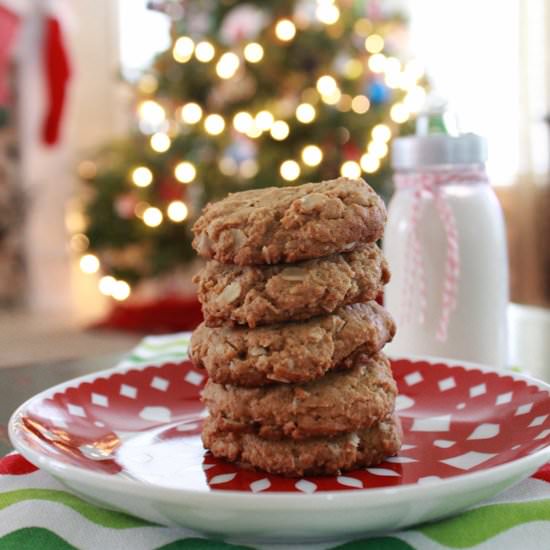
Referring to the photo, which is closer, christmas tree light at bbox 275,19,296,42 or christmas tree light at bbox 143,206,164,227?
christmas tree light at bbox 275,19,296,42

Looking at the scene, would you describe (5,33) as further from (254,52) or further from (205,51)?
(254,52)

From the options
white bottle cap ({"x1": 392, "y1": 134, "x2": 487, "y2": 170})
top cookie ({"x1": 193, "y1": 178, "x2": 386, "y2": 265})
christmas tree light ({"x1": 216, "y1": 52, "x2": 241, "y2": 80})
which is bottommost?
top cookie ({"x1": 193, "y1": 178, "x2": 386, "y2": 265})

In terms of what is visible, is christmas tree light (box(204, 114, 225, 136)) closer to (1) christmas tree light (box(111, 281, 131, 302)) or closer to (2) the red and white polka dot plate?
(1) christmas tree light (box(111, 281, 131, 302))

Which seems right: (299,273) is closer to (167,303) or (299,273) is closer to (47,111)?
(167,303)

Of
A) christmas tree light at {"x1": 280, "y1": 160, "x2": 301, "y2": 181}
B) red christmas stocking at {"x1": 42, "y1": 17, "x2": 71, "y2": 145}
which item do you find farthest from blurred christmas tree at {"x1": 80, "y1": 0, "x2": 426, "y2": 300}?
red christmas stocking at {"x1": 42, "y1": 17, "x2": 71, "y2": 145}

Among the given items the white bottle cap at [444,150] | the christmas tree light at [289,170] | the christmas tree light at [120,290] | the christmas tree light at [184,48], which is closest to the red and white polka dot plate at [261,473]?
the white bottle cap at [444,150]

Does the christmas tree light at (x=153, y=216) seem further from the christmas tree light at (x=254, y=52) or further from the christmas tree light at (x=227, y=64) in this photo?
the christmas tree light at (x=254, y=52)

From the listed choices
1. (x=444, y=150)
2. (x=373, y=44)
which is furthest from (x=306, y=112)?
(x=444, y=150)

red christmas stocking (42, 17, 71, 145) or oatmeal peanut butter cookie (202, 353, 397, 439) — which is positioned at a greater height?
red christmas stocking (42, 17, 71, 145)
